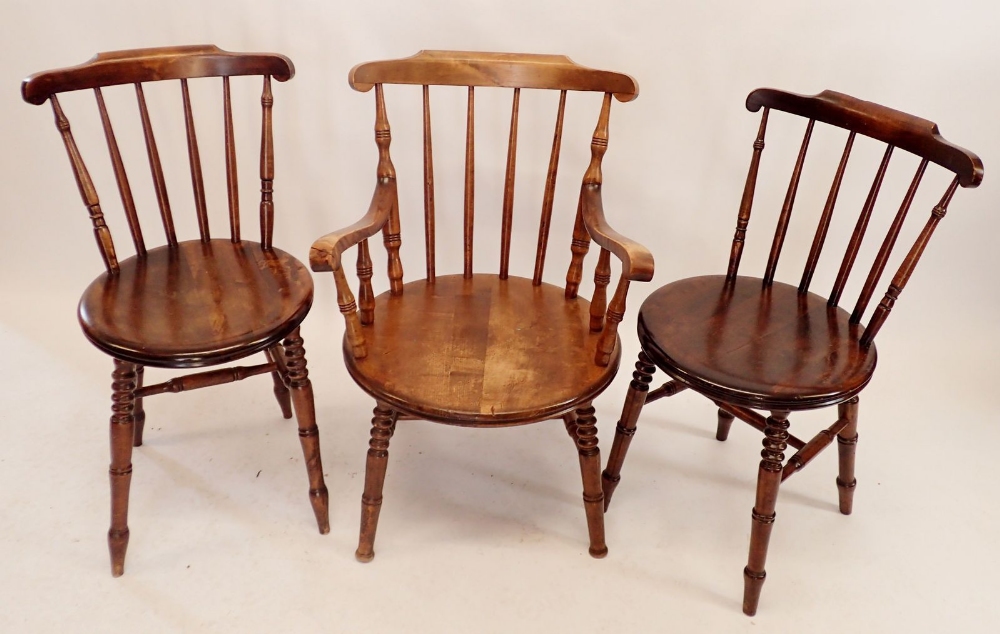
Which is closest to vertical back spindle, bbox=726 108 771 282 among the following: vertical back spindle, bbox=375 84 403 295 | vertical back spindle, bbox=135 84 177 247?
vertical back spindle, bbox=375 84 403 295

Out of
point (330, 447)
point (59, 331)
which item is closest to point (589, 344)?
point (330, 447)

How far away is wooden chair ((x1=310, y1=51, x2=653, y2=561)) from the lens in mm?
1824

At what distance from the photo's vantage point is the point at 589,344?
2012 mm

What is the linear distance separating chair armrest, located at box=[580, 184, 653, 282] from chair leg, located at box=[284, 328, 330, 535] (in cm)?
74

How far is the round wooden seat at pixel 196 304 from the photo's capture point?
6.08 ft

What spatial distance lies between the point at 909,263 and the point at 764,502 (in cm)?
61

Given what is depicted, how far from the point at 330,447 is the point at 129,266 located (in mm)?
776

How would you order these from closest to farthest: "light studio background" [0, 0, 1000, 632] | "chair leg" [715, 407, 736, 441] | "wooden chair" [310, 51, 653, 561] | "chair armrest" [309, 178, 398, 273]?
"chair armrest" [309, 178, 398, 273]
"wooden chair" [310, 51, 653, 561]
"light studio background" [0, 0, 1000, 632]
"chair leg" [715, 407, 736, 441]

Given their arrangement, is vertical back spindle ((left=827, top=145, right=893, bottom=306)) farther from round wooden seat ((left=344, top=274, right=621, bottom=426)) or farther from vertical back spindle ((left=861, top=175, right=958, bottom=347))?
round wooden seat ((left=344, top=274, right=621, bottom=426))

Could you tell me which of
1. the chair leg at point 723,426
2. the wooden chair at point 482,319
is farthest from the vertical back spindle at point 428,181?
the chair leg at point 723,426

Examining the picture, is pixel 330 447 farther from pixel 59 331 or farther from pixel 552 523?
pixel 59 331

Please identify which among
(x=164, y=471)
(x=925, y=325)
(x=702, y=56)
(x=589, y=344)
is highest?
(x=702, y=56)

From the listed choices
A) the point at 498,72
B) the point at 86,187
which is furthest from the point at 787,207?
the point at 86,187

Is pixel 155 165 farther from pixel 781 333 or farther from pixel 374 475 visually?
pixel 781 333
